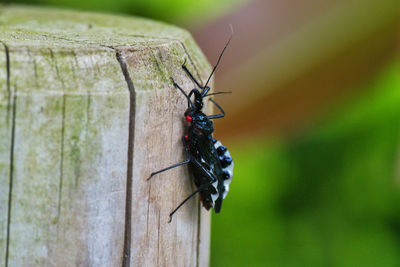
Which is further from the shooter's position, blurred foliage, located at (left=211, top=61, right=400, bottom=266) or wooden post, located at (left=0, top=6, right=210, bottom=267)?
blurred foliage, located at (left=211, top=61, right=400, bottom=266)

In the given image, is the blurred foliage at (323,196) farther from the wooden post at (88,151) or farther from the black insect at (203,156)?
the wooden post at (88,151)

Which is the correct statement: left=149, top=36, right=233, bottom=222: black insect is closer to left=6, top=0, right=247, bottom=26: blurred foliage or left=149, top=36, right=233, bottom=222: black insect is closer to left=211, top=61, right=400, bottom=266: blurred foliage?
left=211, top=61, right=400, bottom=266: blurred foliage

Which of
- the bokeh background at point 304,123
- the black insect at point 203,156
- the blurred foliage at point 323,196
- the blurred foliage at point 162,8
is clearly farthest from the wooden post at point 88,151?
the blurred foliage at point 323,196

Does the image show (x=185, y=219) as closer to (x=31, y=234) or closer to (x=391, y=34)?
(x=31, y=234)

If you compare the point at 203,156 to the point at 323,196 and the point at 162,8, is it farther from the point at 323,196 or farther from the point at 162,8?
the point at 323,196

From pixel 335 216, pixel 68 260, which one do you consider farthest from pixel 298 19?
pixel 68 260

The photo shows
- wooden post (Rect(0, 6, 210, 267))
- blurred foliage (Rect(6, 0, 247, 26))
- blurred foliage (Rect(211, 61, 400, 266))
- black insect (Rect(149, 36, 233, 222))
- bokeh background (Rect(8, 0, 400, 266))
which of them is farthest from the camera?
blurred foliage (Rect(211, 61, 400, 266))

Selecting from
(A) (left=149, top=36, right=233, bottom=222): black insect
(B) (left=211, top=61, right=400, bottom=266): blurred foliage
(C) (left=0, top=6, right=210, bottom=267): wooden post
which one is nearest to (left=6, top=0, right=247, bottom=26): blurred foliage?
(B) (left=211, top=61, right=400, bottom=266): blurred foliage
